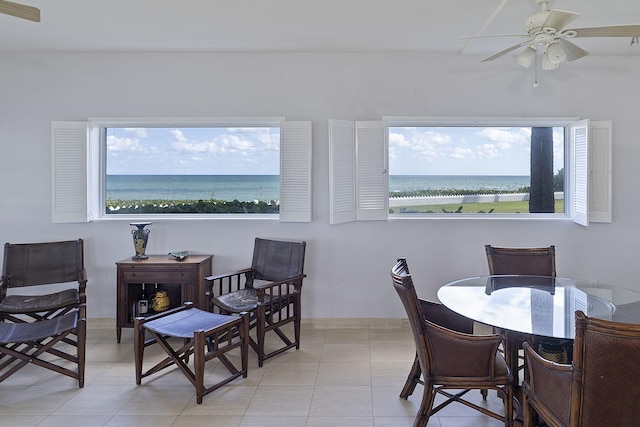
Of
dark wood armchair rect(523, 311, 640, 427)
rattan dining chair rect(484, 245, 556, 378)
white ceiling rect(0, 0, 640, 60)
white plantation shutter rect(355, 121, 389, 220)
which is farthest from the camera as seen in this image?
white plantation shutter rect(355, 121, 389, 220)

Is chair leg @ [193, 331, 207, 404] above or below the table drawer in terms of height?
below

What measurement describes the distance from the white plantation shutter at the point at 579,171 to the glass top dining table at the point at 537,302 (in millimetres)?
1263

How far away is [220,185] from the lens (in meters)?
4.16

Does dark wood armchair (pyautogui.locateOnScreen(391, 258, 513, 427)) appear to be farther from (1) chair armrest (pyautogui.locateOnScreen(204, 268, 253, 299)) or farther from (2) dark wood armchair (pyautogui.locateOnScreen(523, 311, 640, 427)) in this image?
(1) chair armrest (pyautogui.locateOnScreen(204, 268, 253, 299))

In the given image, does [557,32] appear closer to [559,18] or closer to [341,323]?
[559,18]

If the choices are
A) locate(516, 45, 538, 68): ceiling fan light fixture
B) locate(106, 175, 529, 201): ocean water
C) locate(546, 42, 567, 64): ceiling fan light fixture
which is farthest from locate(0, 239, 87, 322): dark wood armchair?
locate(546, 42, 567, 64): ceiling fan light fixture

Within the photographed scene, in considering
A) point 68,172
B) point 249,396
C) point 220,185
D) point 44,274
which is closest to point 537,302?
point 249,396

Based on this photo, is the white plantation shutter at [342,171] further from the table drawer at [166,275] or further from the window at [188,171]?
the table drawer at [166,275]

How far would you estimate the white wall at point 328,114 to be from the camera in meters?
3.87

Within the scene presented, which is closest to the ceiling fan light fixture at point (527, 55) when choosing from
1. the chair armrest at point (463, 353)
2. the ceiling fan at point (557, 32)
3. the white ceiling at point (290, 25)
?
the ceiling fan at point (557, 32)

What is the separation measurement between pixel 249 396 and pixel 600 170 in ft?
12.2

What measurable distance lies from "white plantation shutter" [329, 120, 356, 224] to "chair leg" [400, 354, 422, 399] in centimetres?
162

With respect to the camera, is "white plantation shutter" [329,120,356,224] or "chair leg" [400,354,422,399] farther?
"white plantation shutter" [329,120,356,224]

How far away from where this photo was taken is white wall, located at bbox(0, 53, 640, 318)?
3.87 metres
